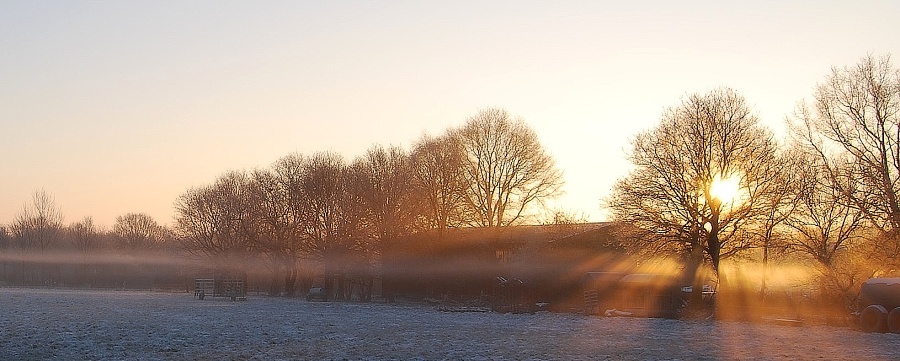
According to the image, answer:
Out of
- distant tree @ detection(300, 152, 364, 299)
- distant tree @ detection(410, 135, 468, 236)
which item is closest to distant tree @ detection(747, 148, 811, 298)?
distant tree @ detection(410, 135, 468, 236)

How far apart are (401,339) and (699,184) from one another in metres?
26.5

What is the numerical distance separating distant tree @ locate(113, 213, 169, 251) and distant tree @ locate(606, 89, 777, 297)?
302 feet

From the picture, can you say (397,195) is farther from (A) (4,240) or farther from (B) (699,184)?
(A) (4,240)

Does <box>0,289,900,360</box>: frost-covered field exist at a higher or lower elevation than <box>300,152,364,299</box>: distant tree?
lower

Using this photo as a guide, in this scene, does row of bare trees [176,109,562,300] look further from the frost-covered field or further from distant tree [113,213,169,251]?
distant tree [113,213,169,251]

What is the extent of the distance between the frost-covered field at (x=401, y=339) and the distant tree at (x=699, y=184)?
9449 mm

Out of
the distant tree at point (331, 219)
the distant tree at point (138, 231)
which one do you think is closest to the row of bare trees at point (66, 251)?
the distant tree at point (138, 231)

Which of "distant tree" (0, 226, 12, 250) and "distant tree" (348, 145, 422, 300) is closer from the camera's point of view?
"distant tree" (348, 145, 422, 300)

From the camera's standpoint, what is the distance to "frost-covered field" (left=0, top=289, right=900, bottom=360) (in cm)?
2134

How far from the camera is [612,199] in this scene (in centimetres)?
4841

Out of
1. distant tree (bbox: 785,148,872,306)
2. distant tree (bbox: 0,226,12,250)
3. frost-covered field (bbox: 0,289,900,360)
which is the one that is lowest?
frost-covered field (bbox: 0,289,900,360)

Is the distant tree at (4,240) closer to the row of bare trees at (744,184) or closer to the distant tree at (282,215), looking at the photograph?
the distant tree at (282,215)

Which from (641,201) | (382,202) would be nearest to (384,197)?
(382,202)

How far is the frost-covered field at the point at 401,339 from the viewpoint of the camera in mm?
21344
